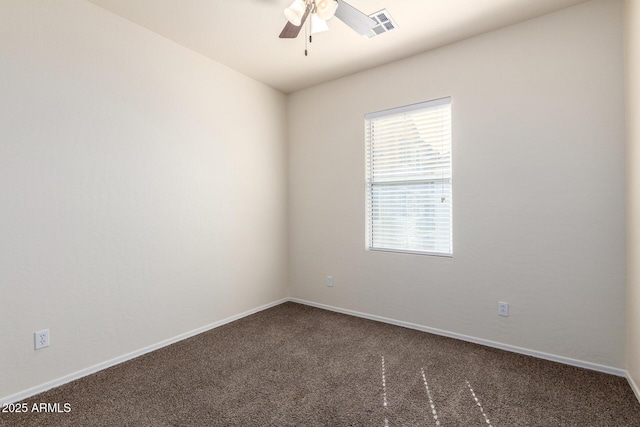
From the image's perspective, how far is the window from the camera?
118 inches

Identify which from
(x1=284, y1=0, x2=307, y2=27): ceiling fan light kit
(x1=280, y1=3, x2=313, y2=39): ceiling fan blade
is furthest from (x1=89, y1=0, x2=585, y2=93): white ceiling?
(x1=284, y1=0, x2=307, y2=27): ceiling fan light kit

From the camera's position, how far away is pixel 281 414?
1.83 m

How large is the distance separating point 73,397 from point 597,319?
3708mm

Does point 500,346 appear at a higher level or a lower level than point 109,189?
lower

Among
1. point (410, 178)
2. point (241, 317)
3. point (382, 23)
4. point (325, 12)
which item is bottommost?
point (241, 317)

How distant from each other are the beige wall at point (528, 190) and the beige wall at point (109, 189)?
157 cm

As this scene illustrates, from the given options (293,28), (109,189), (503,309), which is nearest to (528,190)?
(503,309)

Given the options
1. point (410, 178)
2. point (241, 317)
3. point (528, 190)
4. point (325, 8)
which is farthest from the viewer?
point (241, 317)

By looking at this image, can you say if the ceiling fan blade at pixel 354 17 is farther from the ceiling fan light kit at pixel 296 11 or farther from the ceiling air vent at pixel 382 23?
the ceiling air vent at pixel 382 23

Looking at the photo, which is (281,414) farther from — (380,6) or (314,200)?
(380,6)

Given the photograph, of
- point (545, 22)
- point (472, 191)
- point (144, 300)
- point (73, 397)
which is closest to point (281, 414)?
point (73, 397)

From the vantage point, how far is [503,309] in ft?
8.71

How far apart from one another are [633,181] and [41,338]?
4.09m

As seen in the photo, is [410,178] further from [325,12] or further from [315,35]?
[325,12]
